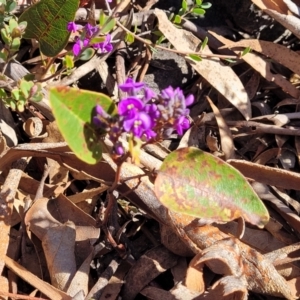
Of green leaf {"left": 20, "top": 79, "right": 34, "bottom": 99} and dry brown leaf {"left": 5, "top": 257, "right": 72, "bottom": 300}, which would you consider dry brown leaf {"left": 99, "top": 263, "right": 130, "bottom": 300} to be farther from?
green leaf {"left": 20, "top": 79, "right": 34, "bottom": 99}

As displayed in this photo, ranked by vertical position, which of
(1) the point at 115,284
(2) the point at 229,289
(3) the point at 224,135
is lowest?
(1) the point at 115,284

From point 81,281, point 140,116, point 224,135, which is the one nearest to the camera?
point 140,116

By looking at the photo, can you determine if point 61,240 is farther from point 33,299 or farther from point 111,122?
point 111,122

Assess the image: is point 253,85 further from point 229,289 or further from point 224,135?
point 229,289

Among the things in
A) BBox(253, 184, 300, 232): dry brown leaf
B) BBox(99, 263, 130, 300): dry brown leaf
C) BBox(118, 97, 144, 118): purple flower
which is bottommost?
BBox(99, 263, 130, 300): dry brown leaf

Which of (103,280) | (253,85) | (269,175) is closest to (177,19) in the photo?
Answer: (253,85)

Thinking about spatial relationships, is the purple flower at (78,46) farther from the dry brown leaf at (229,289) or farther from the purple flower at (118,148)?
the dry brown leaf at (229,289)

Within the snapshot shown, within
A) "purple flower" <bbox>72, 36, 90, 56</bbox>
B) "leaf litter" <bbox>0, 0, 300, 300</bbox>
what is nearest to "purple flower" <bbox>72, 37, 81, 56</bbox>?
"purple flower" <bbox>72, 36, 90, 56</bbox>
